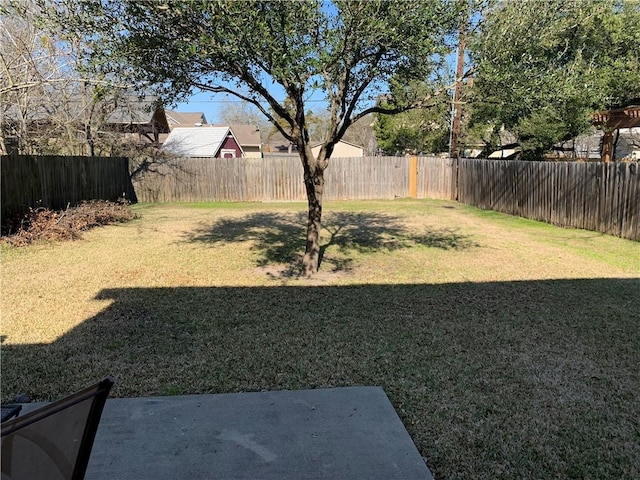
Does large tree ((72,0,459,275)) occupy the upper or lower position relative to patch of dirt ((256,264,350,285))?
upper

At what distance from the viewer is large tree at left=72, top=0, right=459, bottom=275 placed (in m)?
4.41

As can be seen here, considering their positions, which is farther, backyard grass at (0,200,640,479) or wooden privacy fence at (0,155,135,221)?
wooden privacy fence at (0,155,135,221)

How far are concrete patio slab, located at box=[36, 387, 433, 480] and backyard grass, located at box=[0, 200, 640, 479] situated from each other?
0.64 ft

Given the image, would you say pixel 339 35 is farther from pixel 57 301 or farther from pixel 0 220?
pixel 0 220

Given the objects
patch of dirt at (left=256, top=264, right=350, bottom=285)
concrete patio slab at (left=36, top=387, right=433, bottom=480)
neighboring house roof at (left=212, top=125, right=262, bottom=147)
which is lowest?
concrete patio slab at (left=36, top=387, right=433, bottom=480)

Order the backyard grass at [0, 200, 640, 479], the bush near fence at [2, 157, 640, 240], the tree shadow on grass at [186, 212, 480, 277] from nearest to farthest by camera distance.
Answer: the backyard grass at [0, 200, 640, 479] → the tree shadow on grass at [186, 212, 480, 277] → the bush near fence at [2, 157, 640, 240]

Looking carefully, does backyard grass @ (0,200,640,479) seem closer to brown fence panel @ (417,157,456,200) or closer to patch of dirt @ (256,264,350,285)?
patch of dirt @ (256,264,350,285)

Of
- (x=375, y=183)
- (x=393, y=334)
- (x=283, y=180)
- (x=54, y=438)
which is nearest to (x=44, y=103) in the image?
(x=283, y=180)

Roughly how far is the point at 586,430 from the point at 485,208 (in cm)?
1323

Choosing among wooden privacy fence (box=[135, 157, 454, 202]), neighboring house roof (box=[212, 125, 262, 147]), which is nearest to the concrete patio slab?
wooden privacy fence (box=[135, 157, 454, 202])

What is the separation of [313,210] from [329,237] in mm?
3325

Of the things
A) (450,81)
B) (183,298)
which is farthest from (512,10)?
(183,298)

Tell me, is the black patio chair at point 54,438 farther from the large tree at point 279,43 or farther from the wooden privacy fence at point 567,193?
the wooden privacy fence at point 567,193

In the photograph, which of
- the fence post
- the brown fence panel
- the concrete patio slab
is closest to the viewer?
the concrete patio slab
